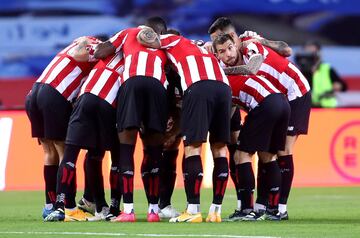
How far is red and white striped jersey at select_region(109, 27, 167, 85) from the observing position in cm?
1322

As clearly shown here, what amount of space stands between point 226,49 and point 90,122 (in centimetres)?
160

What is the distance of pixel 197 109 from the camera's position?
12984mm

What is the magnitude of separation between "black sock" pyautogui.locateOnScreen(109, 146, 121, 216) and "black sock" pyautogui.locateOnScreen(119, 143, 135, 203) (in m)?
0.49

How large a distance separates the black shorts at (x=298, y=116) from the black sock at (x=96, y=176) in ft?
6.98

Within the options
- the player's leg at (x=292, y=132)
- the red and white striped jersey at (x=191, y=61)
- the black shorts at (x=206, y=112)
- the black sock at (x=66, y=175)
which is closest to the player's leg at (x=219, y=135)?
the black shorts at (x=206, y=112)

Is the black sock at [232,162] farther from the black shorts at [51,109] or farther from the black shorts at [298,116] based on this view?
the black shorts at [51,109]

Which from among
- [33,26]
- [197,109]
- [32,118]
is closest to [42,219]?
[32,118]

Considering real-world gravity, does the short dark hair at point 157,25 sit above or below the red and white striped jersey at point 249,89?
above

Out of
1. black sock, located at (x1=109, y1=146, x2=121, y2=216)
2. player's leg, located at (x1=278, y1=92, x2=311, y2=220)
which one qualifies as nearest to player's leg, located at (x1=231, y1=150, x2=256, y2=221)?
player's leg, located at (x1=278, y1=92, x2=311, y2=220)

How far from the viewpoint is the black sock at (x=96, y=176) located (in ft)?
45.6

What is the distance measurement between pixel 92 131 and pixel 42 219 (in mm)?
1163

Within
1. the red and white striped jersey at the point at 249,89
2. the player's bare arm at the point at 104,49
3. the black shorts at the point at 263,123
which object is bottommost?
the black shorts at the point at 263,123

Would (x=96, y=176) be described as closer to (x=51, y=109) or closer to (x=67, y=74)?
(x=51, y=109)

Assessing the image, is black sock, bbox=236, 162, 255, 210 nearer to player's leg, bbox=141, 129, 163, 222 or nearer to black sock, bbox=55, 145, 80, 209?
player's leg, bbox=141, 129, 163, 222
